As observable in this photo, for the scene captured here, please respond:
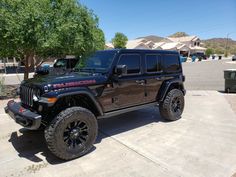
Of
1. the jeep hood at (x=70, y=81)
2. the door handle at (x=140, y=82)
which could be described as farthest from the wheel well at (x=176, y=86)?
the jeep hood at (x=70, y=81)

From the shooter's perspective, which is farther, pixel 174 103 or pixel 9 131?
pixel 174 103

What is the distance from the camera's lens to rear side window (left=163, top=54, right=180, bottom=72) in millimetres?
5672

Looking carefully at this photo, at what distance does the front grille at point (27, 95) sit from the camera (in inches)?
152

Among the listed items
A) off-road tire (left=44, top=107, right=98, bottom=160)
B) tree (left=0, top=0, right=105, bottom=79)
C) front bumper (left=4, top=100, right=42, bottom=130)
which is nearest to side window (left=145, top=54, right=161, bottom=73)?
off-road tire (left=44, top=107, right=98, bottom=160)

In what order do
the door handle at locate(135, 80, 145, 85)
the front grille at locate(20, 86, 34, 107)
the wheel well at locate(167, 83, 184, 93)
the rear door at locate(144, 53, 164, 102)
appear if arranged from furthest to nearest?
the wheel well at locate(167, 83, 184, 93), the rear door at locate(144, 53, 164, 102), the door handle at locate(135, 80, 145, 85), the front grille at locate(20, 86, 34, 107)

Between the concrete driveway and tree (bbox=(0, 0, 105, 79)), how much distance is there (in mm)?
2999

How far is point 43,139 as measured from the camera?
15.3 ft

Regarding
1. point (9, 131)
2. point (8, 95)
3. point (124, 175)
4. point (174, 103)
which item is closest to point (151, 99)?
point (174, 103)

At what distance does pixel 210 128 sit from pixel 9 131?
484 cm

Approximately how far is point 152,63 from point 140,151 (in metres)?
2.27

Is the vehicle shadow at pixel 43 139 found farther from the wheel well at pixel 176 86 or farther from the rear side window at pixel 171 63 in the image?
the rear side window at pixel 171 63

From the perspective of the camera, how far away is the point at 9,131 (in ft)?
16.8

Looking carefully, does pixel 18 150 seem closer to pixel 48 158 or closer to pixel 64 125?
pixel 48 158

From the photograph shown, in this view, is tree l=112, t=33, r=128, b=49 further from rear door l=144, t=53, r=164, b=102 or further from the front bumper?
the front bumper
